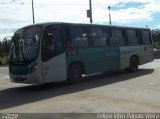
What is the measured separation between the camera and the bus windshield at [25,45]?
15.4 m

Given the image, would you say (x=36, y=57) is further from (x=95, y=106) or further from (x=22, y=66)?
(x=95, y=106)

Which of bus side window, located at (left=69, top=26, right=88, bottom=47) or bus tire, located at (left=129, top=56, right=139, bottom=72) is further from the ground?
bus side window, located at (left=69, top=26, right=88, bottom=47)

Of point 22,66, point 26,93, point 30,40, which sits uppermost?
point 30,40

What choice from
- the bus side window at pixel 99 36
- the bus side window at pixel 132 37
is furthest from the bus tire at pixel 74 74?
the bus side window at pixel 132 37

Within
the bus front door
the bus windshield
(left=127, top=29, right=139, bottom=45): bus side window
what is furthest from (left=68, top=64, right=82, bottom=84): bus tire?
(left=127, top=29, right=139, bottom=45): bus side window

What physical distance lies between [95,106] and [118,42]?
389 inches

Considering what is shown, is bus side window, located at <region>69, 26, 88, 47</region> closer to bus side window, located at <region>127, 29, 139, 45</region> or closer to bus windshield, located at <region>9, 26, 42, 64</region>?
bus windshield, located at <region>9, 26, 42, 64</region>

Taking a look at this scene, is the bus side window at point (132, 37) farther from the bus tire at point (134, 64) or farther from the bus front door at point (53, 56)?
the bus front door at point (53, 56)

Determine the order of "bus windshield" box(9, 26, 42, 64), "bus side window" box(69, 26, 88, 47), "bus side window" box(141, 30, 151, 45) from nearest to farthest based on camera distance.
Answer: "bus windshield" box(9, 26, 42, 64) → "bus side window" box(69, 26, 88, 47) → "bus side window" box(141, 30, 151, 45)

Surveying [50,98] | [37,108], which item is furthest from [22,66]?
[37,108]

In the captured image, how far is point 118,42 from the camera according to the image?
20562mm

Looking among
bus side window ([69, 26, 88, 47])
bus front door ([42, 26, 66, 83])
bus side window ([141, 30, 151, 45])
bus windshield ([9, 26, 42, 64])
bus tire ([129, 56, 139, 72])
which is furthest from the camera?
bus side window ([141, 30, 151, 45])

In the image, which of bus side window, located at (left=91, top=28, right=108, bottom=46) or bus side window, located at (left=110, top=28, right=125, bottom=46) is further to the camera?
bus side window, located at (left=110, top=28, right=125, bottom=46)

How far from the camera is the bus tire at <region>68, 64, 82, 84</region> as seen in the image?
16.9 meters
